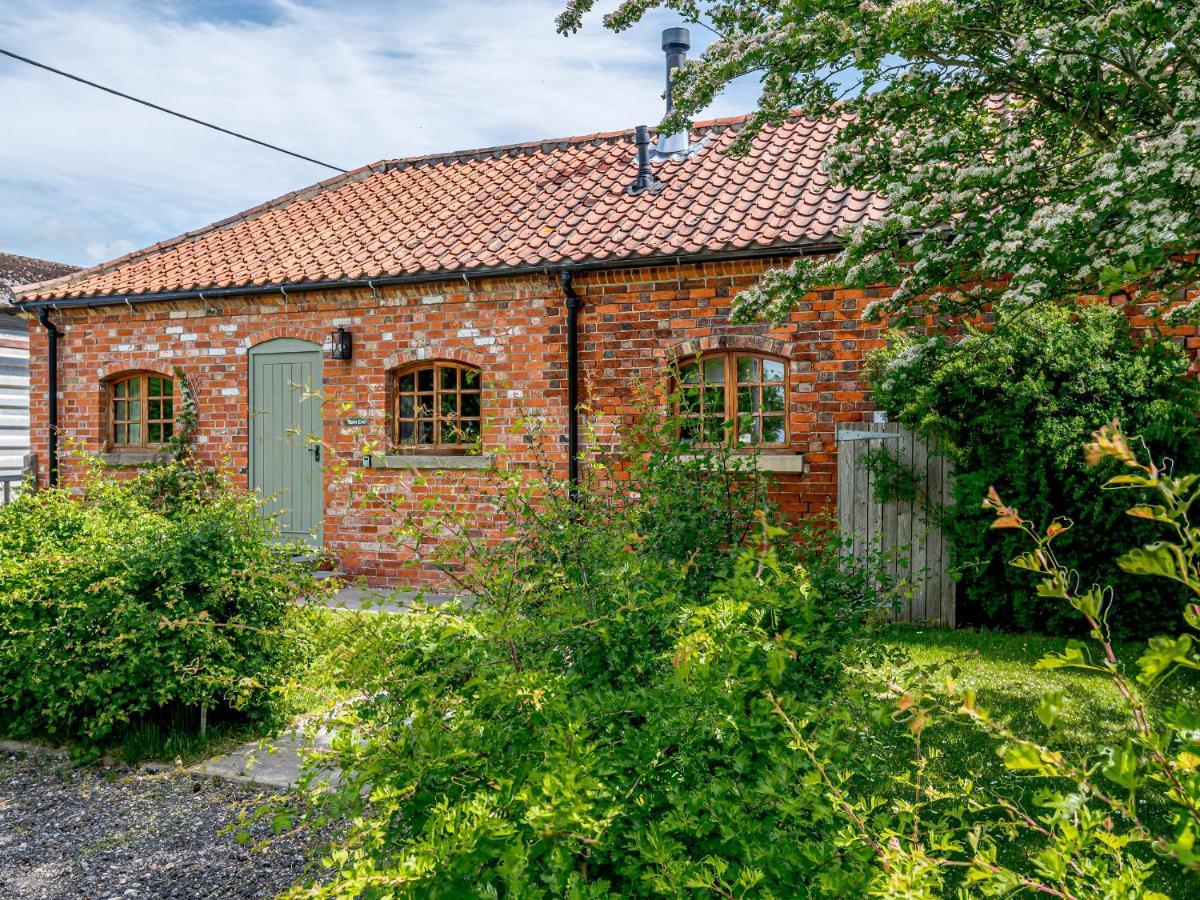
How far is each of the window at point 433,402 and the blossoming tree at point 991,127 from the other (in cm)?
562

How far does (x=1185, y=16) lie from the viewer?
3250 millimetres

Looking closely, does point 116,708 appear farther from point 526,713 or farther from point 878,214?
point 878,214

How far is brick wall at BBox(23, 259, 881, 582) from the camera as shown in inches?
328

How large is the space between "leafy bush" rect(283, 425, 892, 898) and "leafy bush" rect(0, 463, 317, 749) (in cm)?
225

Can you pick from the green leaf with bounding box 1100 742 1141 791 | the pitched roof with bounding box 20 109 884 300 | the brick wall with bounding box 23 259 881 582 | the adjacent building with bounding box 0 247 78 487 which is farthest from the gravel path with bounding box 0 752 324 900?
the adjacent building with bounding box 0 247 78 487

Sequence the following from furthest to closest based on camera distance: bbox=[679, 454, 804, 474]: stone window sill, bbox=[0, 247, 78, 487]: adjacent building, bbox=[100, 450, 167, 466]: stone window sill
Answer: bbox=[0, 247, 78, 487]: adjacent building, bbox=[100, 450, 167, 466]: stone window sill, bbox=[679, 454, 804, 474]: stone window sill

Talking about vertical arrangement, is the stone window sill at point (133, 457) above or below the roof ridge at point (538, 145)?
below

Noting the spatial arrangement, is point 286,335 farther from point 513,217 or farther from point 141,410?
point 513,217

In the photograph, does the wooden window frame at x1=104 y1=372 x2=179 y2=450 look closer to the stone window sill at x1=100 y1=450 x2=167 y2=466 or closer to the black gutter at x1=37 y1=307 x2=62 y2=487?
the stone window sill at x1=100 y1=450 x2=167 y2=466

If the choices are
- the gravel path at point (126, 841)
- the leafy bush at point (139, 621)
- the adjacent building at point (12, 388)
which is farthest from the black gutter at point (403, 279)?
the gravel path at point (126, 841)

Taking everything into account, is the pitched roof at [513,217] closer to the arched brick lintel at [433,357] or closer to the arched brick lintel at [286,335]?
the arched brick lintel at [286,335]

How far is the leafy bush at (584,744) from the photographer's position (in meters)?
Answer: 1.77

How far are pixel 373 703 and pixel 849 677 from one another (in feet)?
4.87

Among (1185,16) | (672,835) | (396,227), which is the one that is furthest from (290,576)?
(396,227)
